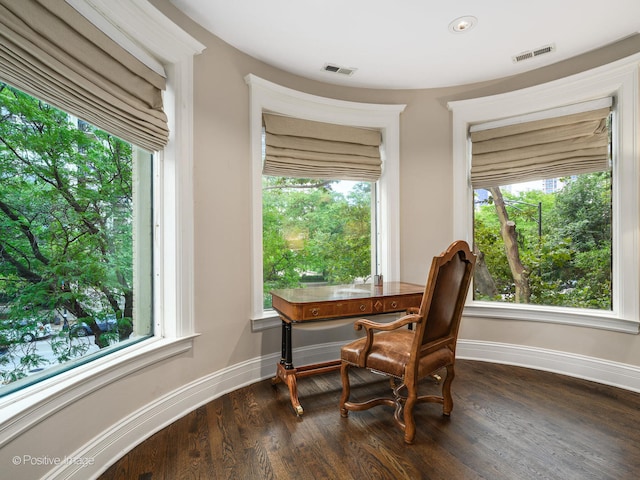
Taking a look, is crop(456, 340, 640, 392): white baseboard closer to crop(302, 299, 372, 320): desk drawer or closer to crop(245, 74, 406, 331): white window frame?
crop(245, 74, 406, 331): white window frame

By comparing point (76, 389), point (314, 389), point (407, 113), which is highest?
point (407, 113)

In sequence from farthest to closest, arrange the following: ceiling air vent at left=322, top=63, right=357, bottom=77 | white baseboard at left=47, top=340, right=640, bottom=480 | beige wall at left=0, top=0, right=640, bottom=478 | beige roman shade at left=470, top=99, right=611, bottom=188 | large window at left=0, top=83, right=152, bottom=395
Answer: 1. ceiling air vent at left=322, top=63, right=357, bottom=77
2. beige roman shade at left=470, top=99, right=611, bottom=188
3. beige wall at left=0, top=0, right=640, bottom=478
4. white baseboard at left=47, top=340, right=640, bottom=480
5. large window at left=0, top=83, right=152, bottom=395

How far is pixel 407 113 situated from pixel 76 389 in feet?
11.3

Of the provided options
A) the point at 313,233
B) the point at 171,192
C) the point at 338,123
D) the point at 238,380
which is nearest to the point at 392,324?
the point at 238,380

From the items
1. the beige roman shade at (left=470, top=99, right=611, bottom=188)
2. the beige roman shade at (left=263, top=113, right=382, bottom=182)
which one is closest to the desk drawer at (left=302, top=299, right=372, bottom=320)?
the beige roman shade at (left=263, top=113, right=382, bottom=182)

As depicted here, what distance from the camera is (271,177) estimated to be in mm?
3141

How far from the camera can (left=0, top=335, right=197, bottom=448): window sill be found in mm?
1300

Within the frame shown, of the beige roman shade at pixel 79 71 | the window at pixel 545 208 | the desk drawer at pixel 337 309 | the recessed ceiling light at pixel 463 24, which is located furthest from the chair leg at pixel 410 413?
the recessed ceiling light at pixel 463 24

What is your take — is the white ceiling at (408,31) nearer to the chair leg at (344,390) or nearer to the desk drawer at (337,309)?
the desk drawer at (337,309)

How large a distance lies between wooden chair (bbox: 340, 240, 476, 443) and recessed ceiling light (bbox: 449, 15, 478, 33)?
162cm

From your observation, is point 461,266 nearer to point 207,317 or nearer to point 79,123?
point 207,317

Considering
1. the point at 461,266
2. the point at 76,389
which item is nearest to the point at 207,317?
the point at 76,389

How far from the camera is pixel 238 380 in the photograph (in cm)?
270

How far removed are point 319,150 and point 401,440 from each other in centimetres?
242
